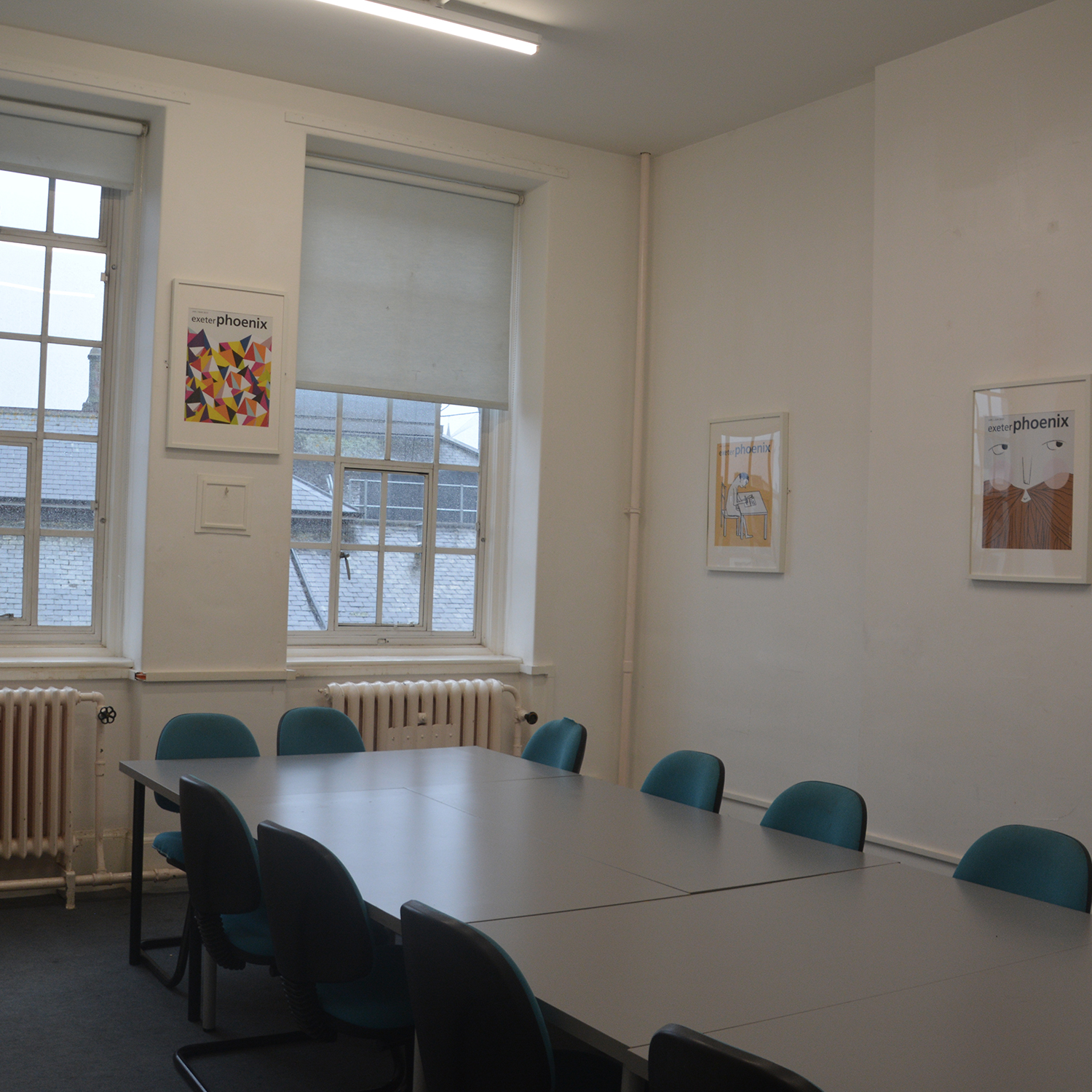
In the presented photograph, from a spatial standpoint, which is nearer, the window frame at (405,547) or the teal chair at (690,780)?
the teal chair at (690,780)

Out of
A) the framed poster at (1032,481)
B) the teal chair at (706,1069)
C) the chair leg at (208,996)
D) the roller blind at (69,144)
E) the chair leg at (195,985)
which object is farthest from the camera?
the roller blind at (69,144)

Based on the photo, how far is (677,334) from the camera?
5.69 m

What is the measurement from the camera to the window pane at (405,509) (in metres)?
5.73

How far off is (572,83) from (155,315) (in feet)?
6.95

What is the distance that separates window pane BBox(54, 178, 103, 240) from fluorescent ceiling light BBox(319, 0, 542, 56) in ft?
5.33

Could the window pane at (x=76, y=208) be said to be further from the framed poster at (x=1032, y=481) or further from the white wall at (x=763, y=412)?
the framed poster at (x=1032, y=481)

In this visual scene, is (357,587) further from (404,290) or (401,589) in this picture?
(404,290)

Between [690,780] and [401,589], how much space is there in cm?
246

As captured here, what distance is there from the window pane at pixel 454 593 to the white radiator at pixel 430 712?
19.5 inches

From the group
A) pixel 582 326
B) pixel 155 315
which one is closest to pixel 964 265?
pixel 582 326

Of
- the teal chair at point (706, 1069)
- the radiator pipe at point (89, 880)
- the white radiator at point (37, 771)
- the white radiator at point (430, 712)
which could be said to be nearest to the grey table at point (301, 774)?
the radiator pipe at point (89, 880)

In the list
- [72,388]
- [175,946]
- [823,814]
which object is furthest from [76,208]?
[823,814]

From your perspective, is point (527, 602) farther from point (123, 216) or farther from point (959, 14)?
point (959, 14)

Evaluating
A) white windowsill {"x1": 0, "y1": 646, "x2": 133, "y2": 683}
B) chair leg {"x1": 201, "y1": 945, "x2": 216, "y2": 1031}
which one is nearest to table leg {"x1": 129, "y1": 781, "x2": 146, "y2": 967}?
chair leg {"x1": 201, "y1": 945, "x2": 216, "y2": 1031}
